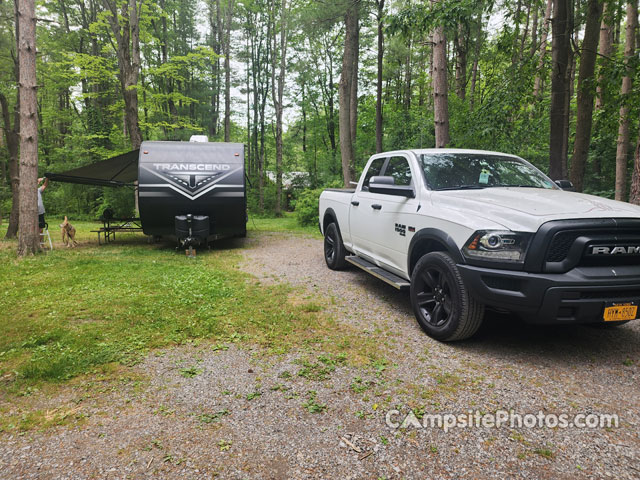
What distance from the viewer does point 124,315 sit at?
4.58 m

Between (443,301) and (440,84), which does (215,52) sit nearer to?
(440,84)

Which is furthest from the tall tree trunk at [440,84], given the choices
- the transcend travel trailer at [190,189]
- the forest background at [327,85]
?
the transcend travel trailer at [190,189]

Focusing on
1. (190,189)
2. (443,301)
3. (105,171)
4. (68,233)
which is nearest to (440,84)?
(190,189)

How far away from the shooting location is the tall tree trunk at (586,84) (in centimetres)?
839

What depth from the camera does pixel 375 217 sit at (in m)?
5.30

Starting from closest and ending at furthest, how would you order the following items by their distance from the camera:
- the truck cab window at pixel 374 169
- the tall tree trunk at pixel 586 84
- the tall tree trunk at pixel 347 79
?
the truck cab window at pixel 374 169
the tall tree trunk at pixel 586 84
the tall tree trunk at pixel 347 79

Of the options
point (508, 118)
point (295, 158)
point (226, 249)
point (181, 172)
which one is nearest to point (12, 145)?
point (181, 172)

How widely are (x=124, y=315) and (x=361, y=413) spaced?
331cm

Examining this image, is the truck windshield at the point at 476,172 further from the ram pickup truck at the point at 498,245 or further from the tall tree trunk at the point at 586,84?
the tall tree trunk at the point at 586,84

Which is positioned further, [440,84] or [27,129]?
[440,84]

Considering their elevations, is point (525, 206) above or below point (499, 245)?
above

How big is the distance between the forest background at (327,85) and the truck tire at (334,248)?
3.99 meters

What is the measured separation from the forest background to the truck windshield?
2687 millimetres

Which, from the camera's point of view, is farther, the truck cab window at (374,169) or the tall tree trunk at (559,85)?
the tall tree trunk at (559,85)
